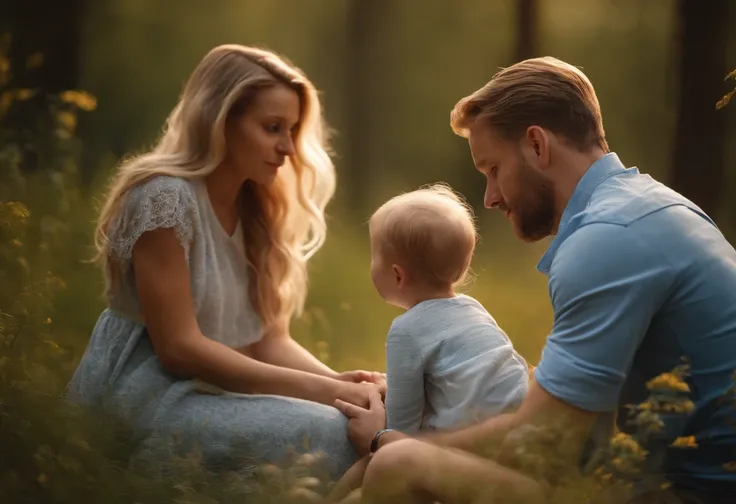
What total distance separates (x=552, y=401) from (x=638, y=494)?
0.33 meters

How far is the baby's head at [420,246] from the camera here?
3518 mm

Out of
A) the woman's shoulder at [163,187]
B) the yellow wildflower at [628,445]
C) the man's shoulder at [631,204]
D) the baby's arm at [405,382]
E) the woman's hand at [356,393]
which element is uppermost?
the man's shoulder at [631,204]

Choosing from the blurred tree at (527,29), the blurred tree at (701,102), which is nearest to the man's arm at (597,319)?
the blurred tree at (701,102)

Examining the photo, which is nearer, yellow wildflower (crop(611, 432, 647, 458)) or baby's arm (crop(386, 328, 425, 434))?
yellow wildflower (crop(611, 432, 647, 458))

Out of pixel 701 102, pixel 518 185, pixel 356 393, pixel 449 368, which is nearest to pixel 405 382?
pixel 449 368

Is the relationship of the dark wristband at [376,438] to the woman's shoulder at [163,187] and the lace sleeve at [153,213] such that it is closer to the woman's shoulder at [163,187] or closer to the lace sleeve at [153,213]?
the lace sleeve at [153,213]

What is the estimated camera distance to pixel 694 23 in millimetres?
6039

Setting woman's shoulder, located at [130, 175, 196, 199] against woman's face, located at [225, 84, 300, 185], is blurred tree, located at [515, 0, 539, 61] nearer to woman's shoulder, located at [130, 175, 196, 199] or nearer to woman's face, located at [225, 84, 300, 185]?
woman's face, located at [225, 84, 300, 185]

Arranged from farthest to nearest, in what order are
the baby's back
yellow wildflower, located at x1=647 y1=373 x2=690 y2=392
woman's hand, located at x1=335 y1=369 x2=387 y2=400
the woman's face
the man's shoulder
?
woman's hand, located at x1=335 y1=369 x2=387 y2=400 < the woman's face < the baby's back < the man's shoulder < yellow wildflower, located at x1=647 y1=373 x2=690 y2=392

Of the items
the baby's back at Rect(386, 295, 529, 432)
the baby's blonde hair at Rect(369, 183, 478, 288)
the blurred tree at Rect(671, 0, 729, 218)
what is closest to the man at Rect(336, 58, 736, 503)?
the baby's back at Rect(386, 295, 529, 432)

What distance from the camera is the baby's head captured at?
3.52 meters

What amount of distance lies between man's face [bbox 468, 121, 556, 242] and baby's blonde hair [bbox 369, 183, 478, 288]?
0.65ft

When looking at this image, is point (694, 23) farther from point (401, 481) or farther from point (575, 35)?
point (401, 481)

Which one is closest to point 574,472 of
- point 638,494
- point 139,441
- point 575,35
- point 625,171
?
point 638,494
